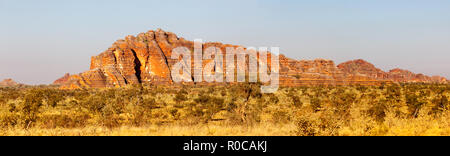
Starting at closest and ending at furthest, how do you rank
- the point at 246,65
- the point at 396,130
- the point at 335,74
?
1. the point at 396,130
2. the point at 335,74
3. the point at 246,65

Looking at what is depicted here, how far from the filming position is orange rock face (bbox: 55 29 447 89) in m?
75.7

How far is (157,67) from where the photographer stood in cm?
10362

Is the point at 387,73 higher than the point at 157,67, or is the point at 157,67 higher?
the point at 157,67

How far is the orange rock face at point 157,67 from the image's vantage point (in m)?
75.7

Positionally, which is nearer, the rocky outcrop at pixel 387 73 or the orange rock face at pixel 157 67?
the orange rock face at pixel 157 67

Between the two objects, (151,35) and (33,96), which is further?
(151,35)

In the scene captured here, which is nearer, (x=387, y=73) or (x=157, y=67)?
(x=157, y=67)

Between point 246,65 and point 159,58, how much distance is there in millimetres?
31613

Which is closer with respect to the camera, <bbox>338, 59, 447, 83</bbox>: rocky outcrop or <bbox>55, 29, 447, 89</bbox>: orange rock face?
<bbox>55, 29, 447, 89</bbox>: orange rock face

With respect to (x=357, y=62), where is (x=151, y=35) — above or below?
above
